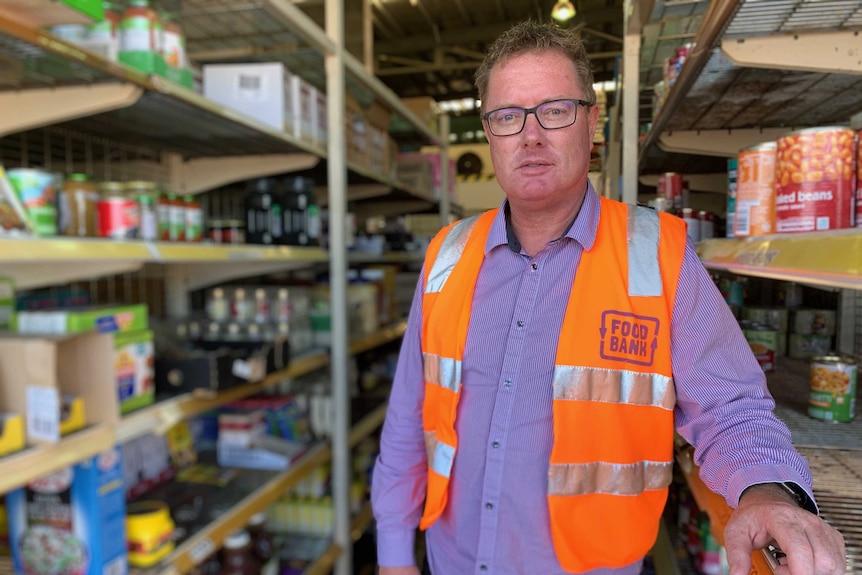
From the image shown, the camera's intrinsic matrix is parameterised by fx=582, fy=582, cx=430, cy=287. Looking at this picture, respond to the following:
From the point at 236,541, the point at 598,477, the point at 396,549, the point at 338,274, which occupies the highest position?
the point at 338,274

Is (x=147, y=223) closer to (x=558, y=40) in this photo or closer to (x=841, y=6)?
(x=558, y=40)

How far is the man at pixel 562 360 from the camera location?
124 centimetres

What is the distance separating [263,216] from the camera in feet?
8.91

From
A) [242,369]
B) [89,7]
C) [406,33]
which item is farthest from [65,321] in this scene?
[406,33]

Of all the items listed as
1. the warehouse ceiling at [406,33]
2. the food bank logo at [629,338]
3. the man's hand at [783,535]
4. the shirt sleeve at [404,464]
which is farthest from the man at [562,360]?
the warehouse ceiling at [406,33]

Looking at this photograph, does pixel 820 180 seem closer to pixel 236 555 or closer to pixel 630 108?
pixel 630 108

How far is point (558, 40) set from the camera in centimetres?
132

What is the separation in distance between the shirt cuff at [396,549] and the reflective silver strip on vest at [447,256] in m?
0.67

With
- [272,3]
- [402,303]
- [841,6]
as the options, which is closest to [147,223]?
[272,3]

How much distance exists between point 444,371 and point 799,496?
77cm

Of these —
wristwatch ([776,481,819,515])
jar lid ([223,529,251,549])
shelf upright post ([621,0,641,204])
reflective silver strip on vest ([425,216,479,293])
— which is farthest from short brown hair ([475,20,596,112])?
jar lid ([223,529,251,549])

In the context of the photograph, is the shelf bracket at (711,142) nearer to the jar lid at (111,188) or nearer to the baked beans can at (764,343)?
the baked beans can at (764,343)

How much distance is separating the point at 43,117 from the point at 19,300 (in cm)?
68

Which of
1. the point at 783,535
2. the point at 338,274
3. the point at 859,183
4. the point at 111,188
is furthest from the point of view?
the point at 338,274
